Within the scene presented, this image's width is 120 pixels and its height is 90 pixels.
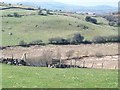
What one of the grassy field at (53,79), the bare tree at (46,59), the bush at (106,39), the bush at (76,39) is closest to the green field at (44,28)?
the bush at (106,39)

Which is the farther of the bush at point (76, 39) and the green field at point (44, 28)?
the green field at point (44, 28)

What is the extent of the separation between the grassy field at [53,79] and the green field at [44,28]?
79189 mm

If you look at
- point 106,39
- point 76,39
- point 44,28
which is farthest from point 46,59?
point 44,28

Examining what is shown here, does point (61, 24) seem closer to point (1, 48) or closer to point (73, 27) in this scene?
point (73, 27)

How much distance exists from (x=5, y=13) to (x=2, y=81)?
415 feet

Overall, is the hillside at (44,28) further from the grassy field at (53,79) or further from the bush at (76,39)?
the grassy field at (53,79)

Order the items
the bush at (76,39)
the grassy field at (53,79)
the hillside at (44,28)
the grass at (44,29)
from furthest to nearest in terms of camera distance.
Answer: the hillside at (44,28)
the grass at (44,29)
the bush at (76,39)
the grassy field at (53,79)

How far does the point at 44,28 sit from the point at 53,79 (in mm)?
104407

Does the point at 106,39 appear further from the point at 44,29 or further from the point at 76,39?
the point at 44,29

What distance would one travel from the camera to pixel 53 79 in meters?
31.6

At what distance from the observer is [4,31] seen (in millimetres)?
125125

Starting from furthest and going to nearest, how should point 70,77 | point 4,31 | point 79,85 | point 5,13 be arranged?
1. point 5,13
2. point 4,31
3. point 70,77
4. point 79,85

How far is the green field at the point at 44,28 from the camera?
122 metres

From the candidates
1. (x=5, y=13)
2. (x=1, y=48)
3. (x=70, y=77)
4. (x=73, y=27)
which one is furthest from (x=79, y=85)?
(x=5, y=13)
